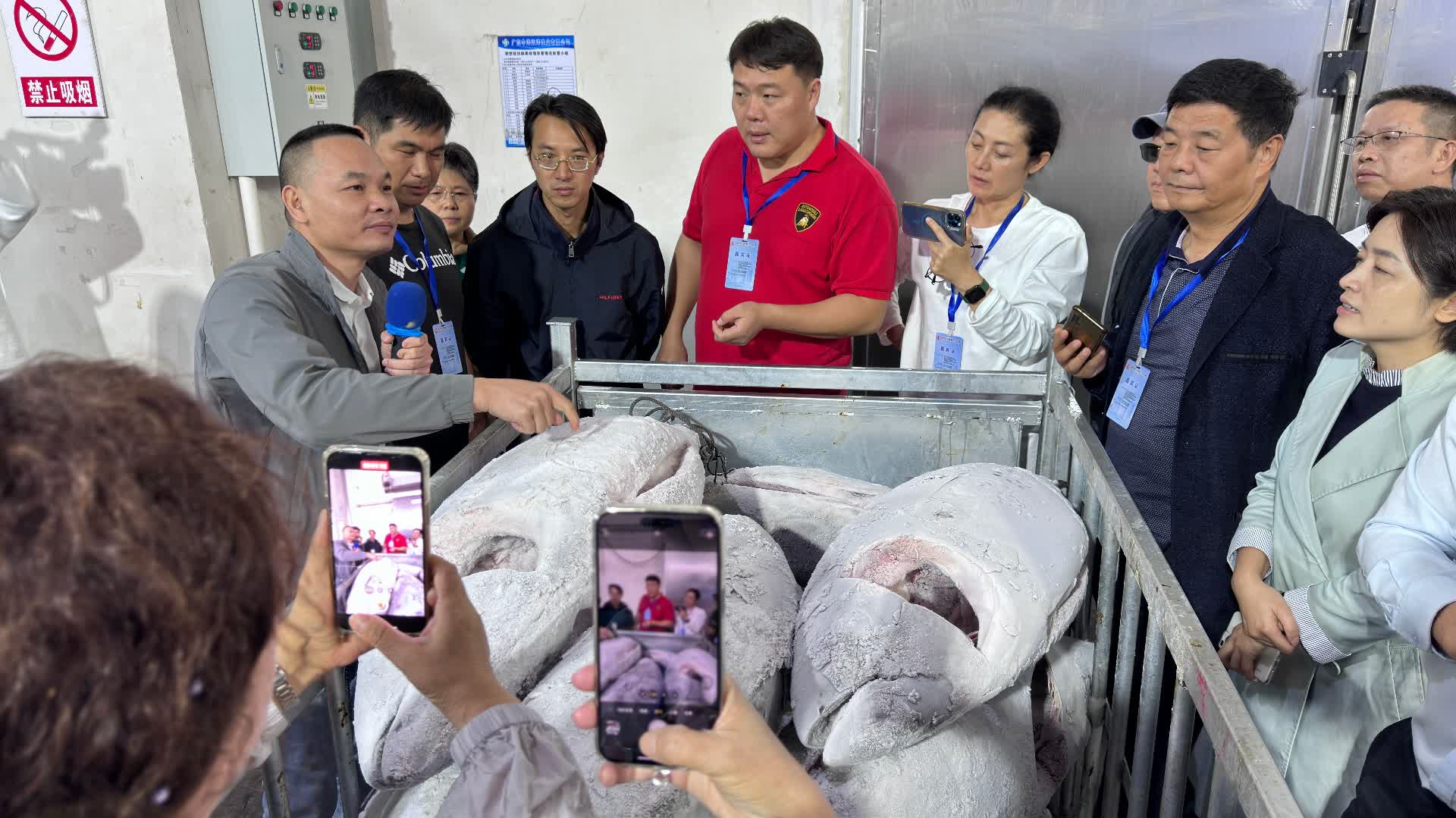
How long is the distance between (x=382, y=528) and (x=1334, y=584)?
4.70 ft

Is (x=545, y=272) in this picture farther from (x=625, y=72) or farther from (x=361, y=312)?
(x=625, y=72)

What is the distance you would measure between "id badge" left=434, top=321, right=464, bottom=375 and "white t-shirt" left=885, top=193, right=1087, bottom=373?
1.19 m

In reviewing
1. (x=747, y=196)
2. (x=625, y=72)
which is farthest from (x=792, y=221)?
(x=625, y=72)

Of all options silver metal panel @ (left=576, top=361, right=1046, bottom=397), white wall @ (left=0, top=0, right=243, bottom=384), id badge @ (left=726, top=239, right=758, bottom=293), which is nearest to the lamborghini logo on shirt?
id badge @ (left=726, top=239, right=758, bottom=293)

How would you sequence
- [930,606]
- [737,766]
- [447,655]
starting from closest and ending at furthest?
[737,766]
[447,655]
[930,606]

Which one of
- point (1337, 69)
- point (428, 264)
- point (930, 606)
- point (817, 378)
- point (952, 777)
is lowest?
point (952, 777)

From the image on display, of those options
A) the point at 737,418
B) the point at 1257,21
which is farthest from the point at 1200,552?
the point at 1257,21

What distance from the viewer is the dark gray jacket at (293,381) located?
1.68 m

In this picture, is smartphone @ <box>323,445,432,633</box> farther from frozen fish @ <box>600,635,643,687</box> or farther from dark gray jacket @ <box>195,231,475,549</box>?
dark gray jacket @ <box>195,231,475,549</box>

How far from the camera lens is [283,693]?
3.32 feet

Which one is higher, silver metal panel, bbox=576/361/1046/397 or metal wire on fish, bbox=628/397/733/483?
silver metal panel, bbox=576/361/1046/397

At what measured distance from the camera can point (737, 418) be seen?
7.00ft

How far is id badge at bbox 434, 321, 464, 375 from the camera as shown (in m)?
2.40

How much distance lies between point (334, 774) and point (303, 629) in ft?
3.32
